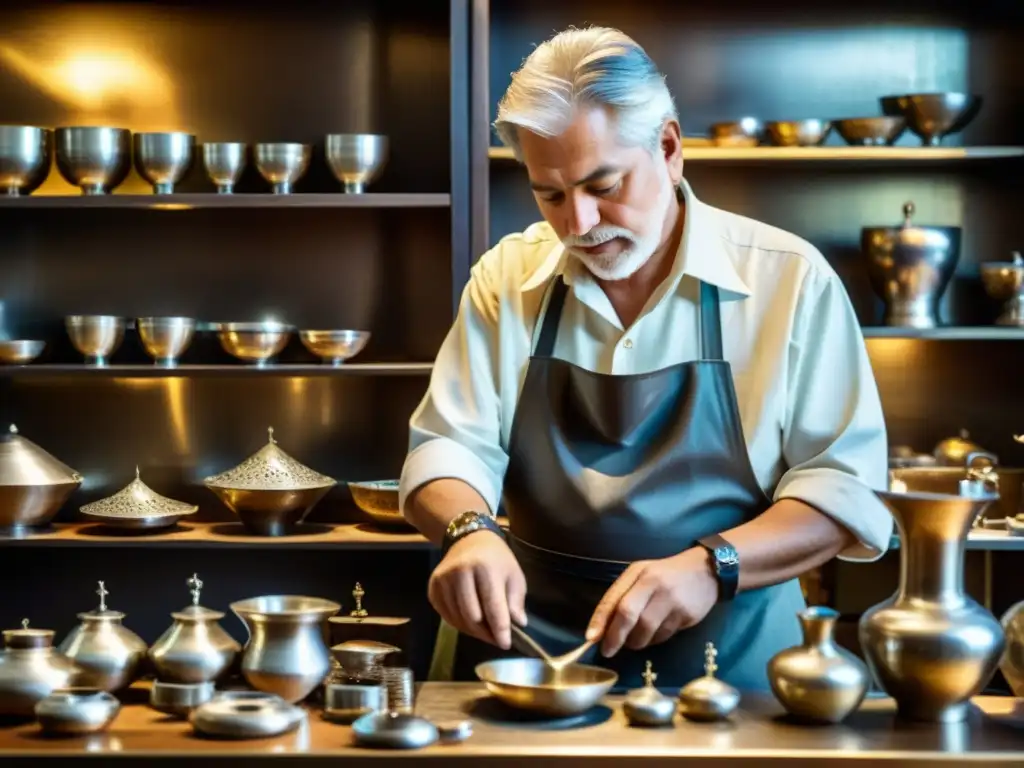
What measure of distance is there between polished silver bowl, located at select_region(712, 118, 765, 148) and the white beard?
164cm

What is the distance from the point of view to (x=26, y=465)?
12.9ft

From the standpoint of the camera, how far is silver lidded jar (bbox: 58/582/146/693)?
1910mm

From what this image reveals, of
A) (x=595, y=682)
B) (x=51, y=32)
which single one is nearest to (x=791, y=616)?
(x=595, y=682)

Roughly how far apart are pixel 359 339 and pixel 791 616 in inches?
75.3

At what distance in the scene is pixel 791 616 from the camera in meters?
2.43

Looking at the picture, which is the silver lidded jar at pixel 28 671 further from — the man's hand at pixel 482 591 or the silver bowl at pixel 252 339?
the silver bowl at pixel 252 339

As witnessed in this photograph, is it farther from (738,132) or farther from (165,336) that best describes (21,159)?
(738,132)

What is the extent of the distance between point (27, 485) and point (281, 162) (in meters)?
1.10

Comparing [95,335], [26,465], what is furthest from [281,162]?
[26,465]

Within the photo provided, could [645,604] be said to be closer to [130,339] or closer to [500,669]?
[500,669]

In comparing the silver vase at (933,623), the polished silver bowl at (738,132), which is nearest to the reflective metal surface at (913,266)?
the polished silver bowl at (738,132)

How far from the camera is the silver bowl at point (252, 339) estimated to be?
4.02 metres

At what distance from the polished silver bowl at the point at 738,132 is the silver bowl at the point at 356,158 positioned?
909mm

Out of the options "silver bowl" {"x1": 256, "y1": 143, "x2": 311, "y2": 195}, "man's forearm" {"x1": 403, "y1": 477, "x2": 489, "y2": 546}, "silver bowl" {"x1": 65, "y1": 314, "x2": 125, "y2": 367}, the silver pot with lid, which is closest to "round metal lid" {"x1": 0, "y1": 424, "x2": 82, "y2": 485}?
the silver pot with lid
